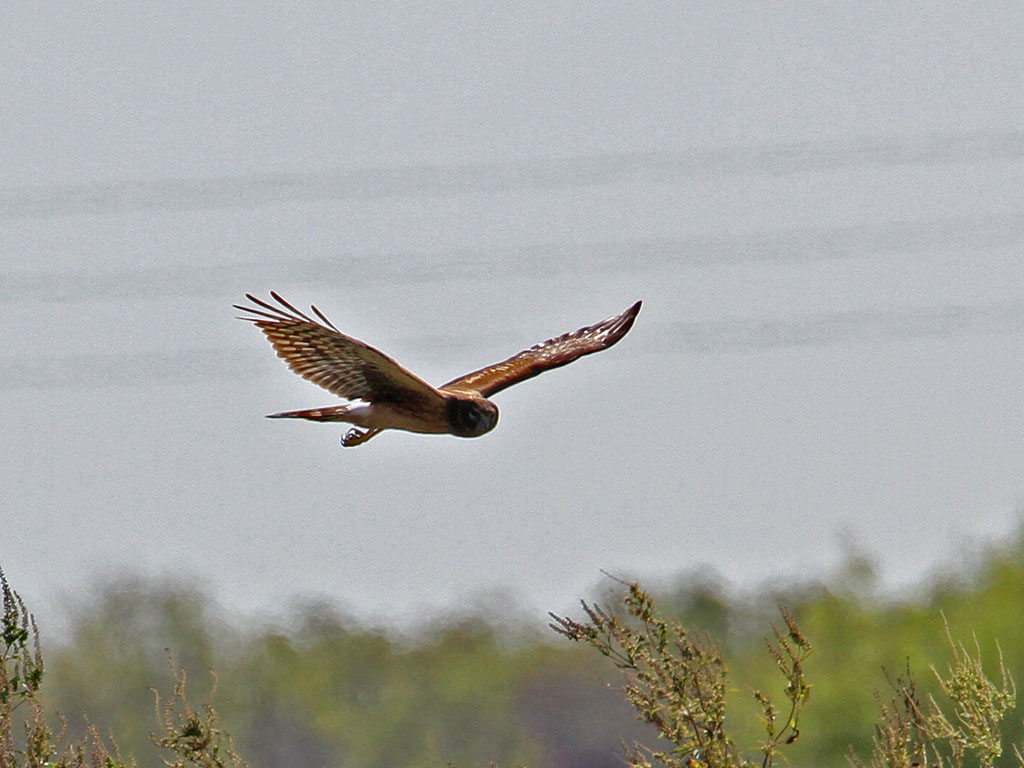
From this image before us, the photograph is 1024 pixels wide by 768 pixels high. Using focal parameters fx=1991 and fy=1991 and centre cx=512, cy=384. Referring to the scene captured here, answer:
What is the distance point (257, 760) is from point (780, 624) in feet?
33.6

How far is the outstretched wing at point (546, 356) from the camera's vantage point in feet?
33.1

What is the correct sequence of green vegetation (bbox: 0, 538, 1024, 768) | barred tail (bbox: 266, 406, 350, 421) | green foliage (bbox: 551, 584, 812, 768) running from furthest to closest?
green vegetation (bbox: 0, 538, 1024, 768)
barred tail (bbox: 266, 406, 350, 421)
green foliage (bbox: 551, 584, 812, 768)

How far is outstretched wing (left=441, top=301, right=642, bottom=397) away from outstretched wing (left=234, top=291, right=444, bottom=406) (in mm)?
607

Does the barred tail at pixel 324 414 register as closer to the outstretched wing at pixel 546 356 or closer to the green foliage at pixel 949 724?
the outstretched wing at pixel 546 356

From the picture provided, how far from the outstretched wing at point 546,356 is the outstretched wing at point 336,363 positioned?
607 mm

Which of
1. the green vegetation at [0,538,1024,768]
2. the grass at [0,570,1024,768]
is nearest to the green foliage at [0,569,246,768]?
the grass at [0,570,1024,768]

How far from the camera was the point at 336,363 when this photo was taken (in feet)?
29.8

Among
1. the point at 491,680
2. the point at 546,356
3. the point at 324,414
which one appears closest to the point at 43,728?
the point at 324,414

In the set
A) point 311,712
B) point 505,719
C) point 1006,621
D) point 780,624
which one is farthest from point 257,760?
point 1006,621

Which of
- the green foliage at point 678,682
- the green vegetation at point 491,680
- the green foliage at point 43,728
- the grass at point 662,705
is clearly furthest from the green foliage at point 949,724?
the green vegetation at point 491,680

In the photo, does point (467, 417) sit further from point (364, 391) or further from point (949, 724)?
point (949, 724)

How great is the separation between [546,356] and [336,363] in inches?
75.7

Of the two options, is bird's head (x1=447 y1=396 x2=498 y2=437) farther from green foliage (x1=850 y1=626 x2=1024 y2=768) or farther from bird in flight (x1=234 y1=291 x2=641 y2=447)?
green foliage (x1=850 y1=626 x2=1024 y2=768)

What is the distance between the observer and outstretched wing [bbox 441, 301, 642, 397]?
1008 cm
